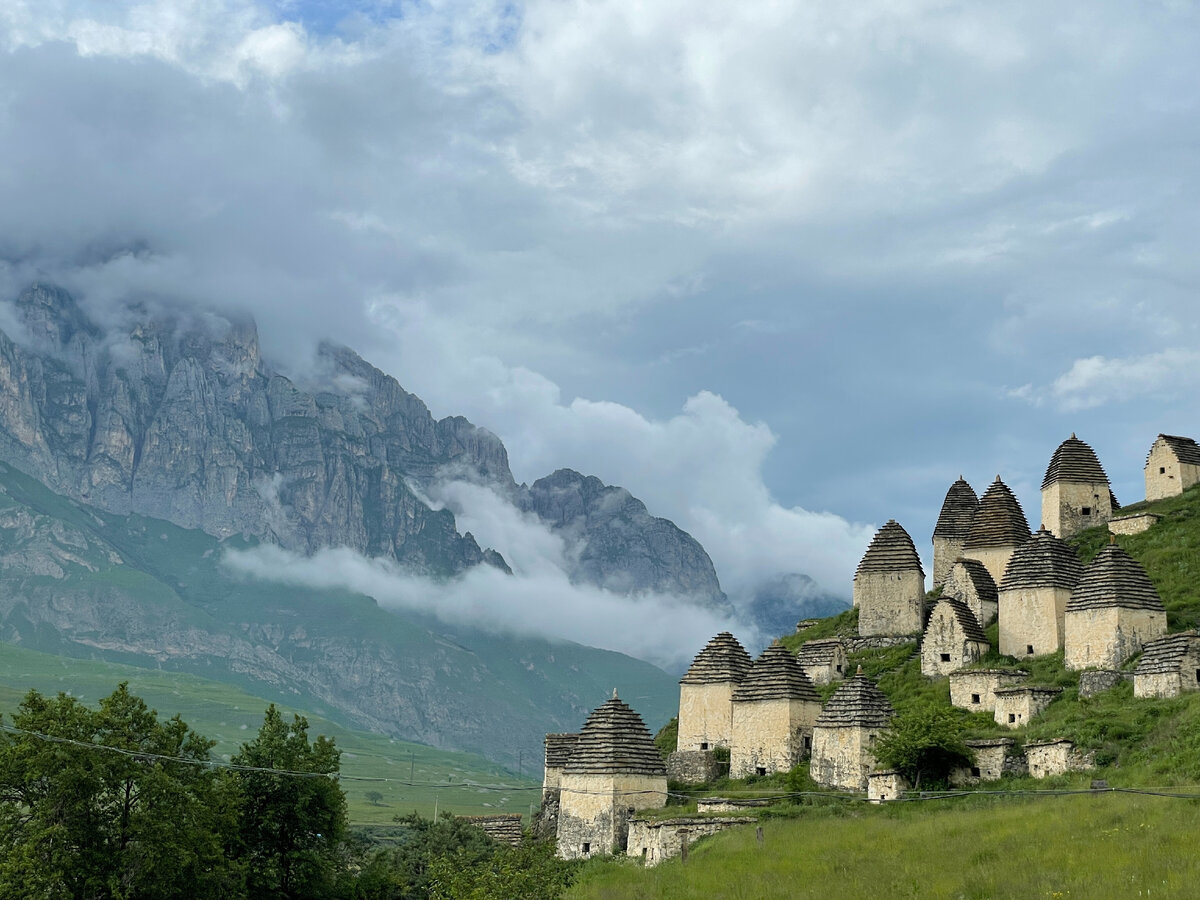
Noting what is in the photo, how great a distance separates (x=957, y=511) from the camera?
270 ft

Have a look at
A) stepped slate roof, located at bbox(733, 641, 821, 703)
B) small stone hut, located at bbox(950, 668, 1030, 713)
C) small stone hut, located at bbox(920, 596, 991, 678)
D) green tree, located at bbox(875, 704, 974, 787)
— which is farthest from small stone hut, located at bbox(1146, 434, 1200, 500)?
green tree, located at bbox(875, 704, 974, 787)

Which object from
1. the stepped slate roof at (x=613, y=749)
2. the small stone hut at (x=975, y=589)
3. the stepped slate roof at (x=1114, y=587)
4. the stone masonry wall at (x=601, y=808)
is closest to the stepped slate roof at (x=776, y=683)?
the stepped slate roof at (x=613, y=749)

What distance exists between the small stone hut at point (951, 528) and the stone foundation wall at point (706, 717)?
2237 centimetres

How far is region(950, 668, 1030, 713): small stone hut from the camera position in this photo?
57.0 meters

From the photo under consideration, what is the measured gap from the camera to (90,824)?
Result: 44062 millimetres

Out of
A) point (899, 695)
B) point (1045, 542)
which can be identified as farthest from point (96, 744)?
point (1045, 542)

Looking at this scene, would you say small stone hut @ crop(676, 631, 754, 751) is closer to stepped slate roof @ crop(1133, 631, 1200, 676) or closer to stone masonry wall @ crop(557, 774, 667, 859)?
stone masonry wall @ crop(557, 774, 667, 859)

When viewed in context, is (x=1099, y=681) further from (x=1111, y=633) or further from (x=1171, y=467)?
(x=1171, y=467)

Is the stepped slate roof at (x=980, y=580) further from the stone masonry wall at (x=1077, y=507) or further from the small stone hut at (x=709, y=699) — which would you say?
the small stone hut at (x=709, y=699)

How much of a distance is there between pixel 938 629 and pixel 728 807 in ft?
56.8

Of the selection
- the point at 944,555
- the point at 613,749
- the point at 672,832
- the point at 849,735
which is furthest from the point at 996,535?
the point at 672,832

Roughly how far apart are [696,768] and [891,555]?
18.3 meters

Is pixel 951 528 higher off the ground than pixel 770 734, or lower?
Result: higher

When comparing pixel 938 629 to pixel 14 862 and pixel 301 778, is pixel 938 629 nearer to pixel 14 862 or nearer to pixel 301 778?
pixel 301 778
